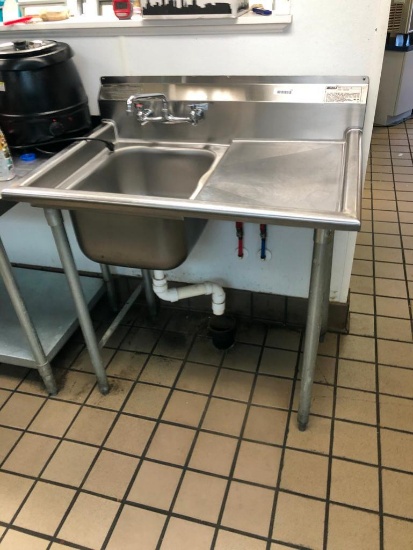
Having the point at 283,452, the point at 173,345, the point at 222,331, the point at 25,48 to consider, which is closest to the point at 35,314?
the point at 173,345

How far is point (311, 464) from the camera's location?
1441 mm

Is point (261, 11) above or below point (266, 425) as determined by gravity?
above

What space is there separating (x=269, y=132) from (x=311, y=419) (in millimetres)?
991

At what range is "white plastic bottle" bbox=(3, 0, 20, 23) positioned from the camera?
A: 1637mm

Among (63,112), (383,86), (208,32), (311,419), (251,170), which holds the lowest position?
(311,419)

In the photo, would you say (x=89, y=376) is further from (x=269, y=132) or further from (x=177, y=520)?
(x=269, y=132)

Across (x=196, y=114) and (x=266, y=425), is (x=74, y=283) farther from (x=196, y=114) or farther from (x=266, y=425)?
(x=266, y=425)

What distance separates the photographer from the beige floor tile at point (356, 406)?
157 cm

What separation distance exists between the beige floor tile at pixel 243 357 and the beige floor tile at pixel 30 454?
2.31 ft

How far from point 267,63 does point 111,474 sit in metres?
1.40

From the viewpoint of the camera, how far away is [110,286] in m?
2.05

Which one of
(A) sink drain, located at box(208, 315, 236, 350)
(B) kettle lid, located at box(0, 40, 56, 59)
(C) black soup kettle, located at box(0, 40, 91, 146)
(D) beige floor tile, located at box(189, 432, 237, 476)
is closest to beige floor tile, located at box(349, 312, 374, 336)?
(A) sink drain, located at box(208, 315, 236, 350)

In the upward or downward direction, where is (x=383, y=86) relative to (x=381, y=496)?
upward

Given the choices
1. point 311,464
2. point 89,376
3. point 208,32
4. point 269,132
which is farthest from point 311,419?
point 208,32
